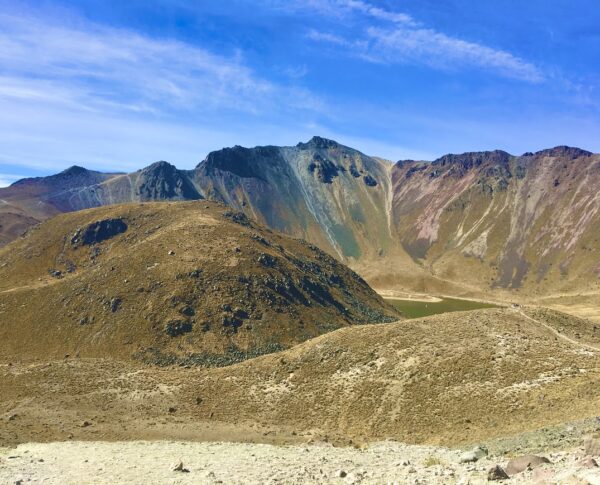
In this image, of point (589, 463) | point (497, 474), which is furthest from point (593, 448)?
point (497, 474)

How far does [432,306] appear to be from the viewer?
176 m

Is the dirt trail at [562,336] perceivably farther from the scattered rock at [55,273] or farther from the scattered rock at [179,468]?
the scattered rock at [55,273]

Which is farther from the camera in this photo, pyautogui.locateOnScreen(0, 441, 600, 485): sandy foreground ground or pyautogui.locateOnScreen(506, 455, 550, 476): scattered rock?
pyautogui.locateOnScreen(0, 441, 600, 485): sandy foreground ground

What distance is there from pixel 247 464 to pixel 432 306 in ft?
504

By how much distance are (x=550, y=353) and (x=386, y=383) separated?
52.4ft

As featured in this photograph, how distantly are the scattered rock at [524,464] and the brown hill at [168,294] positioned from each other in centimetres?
4986

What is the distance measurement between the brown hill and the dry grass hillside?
1199cm

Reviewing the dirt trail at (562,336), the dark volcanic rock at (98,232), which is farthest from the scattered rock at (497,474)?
the dark volcanic rock at (98,232)

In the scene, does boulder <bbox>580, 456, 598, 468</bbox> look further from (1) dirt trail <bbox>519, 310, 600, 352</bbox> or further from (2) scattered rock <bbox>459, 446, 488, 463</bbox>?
(1) dirt trail <bbox>519, 310, 600, 352</bbox>

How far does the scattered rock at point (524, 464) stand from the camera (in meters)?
22.3

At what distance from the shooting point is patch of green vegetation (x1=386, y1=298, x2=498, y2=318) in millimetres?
157375

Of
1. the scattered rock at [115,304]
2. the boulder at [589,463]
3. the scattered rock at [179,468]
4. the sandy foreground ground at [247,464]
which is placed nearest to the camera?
the boulder at [589,463]

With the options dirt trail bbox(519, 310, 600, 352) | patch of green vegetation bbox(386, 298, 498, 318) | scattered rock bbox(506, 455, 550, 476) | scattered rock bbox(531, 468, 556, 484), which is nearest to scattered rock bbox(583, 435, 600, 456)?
scattered rock bbox(506, 455, 550, 476)

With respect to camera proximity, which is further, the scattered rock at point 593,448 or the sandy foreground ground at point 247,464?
the sandy foreground ground at point 247,464
